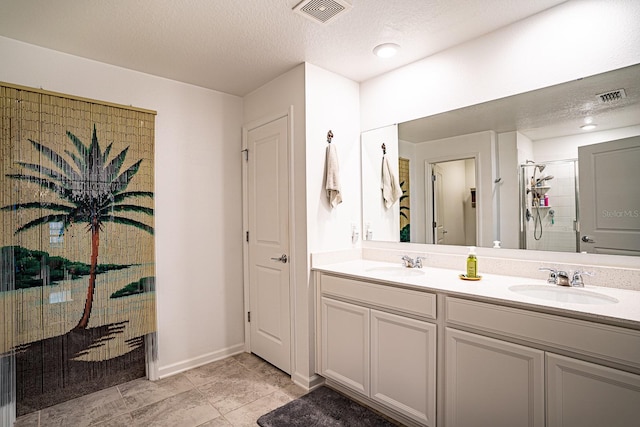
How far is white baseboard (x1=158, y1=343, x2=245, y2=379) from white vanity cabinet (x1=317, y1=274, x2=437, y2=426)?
1059 millimetres

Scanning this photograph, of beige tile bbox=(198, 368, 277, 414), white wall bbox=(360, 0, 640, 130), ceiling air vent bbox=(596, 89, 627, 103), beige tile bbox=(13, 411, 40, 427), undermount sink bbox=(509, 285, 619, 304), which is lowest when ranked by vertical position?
beige tile bbox=(198, 368, 277, 414)

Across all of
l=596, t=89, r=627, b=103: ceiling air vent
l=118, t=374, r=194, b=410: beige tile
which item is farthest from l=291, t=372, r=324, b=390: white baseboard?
l=596, t=89, r=627, b=103: ceiling air vent

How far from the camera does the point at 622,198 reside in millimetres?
1637

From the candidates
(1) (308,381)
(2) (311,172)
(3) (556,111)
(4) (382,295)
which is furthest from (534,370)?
(2) (311,172)

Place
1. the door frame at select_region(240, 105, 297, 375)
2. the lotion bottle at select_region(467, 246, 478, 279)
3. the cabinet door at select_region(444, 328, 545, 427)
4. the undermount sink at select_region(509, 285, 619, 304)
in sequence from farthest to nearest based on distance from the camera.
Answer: the door frame at select_region(240, 105, 297, 375), the lotion bottle at select_region(467, 246, 478, 279), the undermount sink at select_region(509, 285, 619, 304), the cabinet door at select_region(444, 328, 545, 427)

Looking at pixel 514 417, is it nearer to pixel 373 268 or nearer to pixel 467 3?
pixel 373 268

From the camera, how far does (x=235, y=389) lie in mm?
2406

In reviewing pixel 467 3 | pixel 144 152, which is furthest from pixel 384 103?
pixel 144 152

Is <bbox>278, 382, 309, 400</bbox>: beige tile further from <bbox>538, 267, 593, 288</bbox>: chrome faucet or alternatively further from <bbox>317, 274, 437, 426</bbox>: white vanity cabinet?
<bbox>538, 267, 593, 288</bbox>: chrome faucet

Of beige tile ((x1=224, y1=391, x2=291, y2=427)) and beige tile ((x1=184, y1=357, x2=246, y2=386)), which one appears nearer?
beige tile ((x1=224, y1=391, x2=291, y2=427))

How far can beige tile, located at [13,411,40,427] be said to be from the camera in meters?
2.00

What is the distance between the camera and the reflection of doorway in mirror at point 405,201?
8.34 feet

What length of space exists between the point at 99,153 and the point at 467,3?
2609 millimetres

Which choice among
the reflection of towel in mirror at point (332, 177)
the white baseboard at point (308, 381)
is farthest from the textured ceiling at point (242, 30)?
the white baseboard at point (308, 381)
